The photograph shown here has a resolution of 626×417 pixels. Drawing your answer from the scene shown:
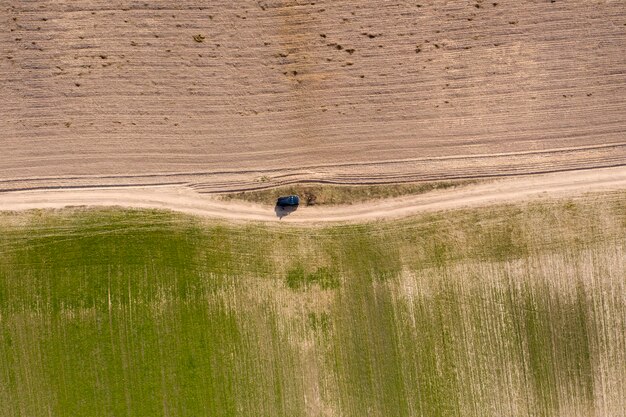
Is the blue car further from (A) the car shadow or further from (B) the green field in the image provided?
(B) the green field

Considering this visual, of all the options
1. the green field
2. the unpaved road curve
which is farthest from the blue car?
the green field

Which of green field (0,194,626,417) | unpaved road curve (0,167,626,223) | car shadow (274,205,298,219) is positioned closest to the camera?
green field (0,194,626,417)

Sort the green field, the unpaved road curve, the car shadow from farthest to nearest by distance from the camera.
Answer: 1. the car shadow
2. the unpaved road curve
3. the green field

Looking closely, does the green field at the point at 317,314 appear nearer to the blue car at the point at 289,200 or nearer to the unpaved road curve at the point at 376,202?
the unpaved road curve at the point at 376,202

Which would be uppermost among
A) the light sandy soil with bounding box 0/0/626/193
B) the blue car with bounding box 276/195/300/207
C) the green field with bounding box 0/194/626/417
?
the light sandy soil with bounding box 0/0/626/193

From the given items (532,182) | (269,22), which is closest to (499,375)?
(532,182)

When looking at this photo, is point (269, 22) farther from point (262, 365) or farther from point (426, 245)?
point (262, 365)
